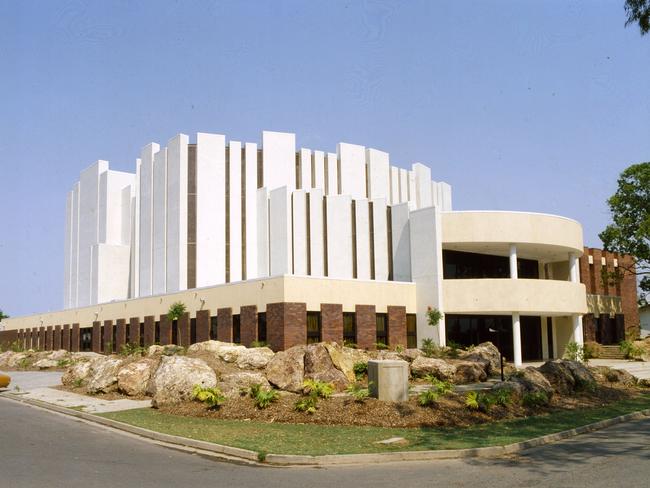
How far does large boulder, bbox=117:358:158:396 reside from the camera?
25453 millimetres

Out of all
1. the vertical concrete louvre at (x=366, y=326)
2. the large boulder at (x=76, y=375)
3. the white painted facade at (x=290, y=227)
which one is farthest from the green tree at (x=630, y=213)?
the large boulder at (x=76, y=375)

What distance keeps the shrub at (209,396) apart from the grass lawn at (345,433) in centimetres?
95

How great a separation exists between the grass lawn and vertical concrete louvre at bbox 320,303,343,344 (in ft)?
61.1

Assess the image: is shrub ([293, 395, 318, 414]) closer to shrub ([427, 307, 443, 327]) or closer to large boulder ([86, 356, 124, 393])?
large boulder ([86, 356, 124, 393])

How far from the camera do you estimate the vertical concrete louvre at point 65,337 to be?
62469mm

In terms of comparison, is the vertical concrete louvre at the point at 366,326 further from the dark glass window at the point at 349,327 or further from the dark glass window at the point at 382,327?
the dark glass window at the point at 382,327

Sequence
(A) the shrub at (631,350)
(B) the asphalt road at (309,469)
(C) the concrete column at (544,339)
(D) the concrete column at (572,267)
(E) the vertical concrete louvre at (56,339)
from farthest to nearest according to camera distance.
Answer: (E) the vertical concrete louvre at (56,339) < (C) the concrete column at (544,339) < (D) the concrete column at (572,267) < (A) the shrub at (631,350) < (B) the asphalt road at (309,469)

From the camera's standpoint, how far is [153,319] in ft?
157

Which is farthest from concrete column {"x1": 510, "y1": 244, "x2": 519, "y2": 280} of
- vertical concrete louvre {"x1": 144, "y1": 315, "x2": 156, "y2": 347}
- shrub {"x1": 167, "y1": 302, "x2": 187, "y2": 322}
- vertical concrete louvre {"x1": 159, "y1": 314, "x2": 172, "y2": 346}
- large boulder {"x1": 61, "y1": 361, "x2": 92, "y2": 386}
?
large boulder {"x1": 61, "y1": 361, "x2": 92, "y2": 386}

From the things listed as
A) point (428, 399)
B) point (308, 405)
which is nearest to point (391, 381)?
point (428, 399)

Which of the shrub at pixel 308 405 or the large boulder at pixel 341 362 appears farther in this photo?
the large boulder at pixel 341 362

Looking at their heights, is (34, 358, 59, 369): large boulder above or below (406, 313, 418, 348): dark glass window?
below

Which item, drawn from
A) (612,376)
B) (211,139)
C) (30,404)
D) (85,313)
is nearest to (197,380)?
(30,404)

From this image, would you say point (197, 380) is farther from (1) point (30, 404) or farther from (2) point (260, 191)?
(2) point (260, 191)
